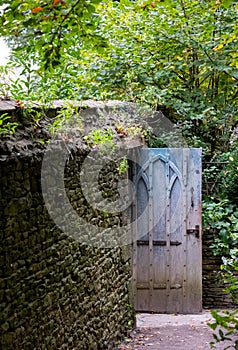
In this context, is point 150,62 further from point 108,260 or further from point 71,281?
point 71,281

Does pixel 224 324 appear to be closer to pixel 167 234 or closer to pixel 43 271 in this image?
pixel 43 271

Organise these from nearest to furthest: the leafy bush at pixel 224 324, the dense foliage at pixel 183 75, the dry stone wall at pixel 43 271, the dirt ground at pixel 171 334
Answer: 1. the leafy bush at pixel 224 324
2. the dry stone wall at pixel 43 271
3. the dirt ground at pixel 171 334
4. the dense foliage at pixel 183 75

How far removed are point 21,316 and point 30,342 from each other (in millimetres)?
225

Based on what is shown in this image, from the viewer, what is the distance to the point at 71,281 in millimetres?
4176

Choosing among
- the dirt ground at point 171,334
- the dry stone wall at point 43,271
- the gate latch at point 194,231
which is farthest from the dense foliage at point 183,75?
the dry stone wall at point 43,271

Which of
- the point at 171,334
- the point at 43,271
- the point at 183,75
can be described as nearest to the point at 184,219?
the point at 171,334

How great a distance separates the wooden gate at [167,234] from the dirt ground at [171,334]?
24 centimetres

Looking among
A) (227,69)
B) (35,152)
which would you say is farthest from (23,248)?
(227,69)

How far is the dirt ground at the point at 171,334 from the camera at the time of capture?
5.44 metres

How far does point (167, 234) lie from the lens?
6.78 meters

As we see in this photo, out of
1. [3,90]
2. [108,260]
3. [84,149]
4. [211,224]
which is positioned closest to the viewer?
[3,90]

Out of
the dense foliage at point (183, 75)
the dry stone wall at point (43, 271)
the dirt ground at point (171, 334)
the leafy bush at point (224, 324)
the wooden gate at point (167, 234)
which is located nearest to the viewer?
the leafy bush at point (224, 324)

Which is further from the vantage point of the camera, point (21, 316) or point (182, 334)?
point (182, 334)

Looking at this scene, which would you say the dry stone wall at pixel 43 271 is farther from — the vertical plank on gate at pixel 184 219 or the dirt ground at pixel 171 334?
the vertical plank on gate at pixel 184 219
